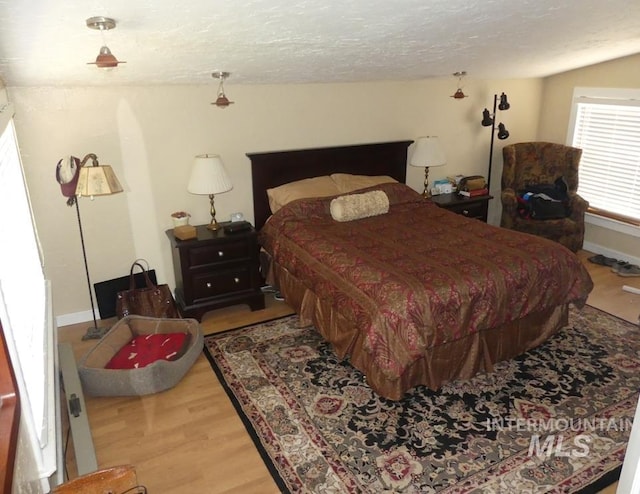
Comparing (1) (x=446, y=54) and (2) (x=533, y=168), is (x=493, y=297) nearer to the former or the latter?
(1) (x=446, y=54)

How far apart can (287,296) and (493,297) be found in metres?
1.59

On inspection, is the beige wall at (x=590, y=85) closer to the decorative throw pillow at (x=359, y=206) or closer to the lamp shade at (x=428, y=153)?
the lamp shade at (x=428, y=153)

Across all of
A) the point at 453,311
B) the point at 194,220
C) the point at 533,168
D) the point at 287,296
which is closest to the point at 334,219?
the point at 287,296

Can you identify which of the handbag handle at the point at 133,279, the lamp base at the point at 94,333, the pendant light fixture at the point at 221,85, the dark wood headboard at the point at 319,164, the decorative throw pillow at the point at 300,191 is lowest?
the lamp base at the point at 94,333

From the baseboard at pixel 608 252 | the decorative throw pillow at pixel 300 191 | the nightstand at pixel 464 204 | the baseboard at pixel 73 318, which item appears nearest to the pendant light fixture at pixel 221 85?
the decorative throw pillow at pixel 300 191

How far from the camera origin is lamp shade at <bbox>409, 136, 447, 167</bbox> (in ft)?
14.9

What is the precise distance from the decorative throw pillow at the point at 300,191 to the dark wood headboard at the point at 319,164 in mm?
85

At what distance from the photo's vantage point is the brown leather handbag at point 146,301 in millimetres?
3619

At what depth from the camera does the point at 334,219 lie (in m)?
3.94

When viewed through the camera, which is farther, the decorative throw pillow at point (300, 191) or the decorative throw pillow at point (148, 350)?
the decorative throw pillow at point (300, 191)

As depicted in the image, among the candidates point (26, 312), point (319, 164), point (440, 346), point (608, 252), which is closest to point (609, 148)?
point (608, 252)

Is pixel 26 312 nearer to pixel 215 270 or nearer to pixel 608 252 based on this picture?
pixel 215 270

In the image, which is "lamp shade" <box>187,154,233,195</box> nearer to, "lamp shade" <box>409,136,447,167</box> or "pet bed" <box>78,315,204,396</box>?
"pet bed" <box>78,315,204,396</box>

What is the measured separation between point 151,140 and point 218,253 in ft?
3.30
